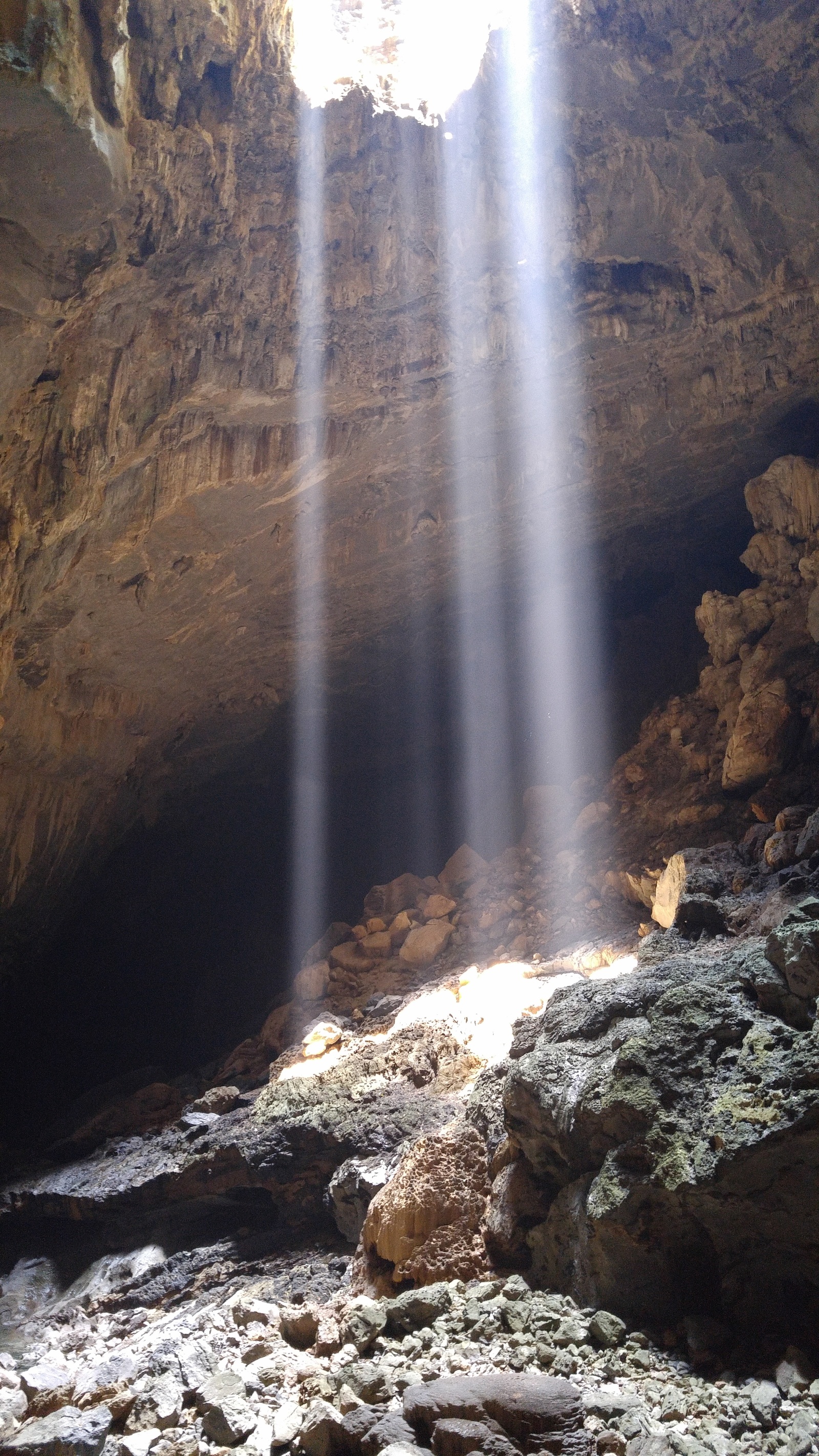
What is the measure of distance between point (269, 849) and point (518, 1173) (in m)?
8.57

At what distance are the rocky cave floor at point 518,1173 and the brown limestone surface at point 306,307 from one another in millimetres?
2221

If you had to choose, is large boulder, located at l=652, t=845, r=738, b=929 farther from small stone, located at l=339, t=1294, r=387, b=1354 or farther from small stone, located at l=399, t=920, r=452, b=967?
small stone, located at l=339, t=1294, r=387, b=1354

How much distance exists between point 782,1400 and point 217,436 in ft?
23.5

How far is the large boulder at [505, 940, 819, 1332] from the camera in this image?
11.9 ft

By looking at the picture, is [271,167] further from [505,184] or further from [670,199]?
[670,199]

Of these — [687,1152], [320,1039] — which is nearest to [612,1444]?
[687,1152]

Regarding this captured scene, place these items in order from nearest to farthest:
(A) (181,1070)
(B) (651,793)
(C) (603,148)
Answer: (C) (603,148) → (B) (651,793) → (A) (181,1070)

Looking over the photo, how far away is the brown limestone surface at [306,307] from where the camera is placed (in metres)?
6.30

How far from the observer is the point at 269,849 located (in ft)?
42.5

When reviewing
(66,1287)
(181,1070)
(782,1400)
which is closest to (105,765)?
(181,1070)

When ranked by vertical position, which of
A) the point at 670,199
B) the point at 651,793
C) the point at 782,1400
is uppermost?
the point at 670,199

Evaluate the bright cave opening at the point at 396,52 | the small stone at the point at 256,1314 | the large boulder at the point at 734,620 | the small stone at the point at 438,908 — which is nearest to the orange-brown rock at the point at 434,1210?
the small stone at the point at 256,1314

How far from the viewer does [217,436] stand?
25.9 ft

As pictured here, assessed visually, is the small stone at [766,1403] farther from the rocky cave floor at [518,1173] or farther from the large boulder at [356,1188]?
the large boulder at [356,1188]
